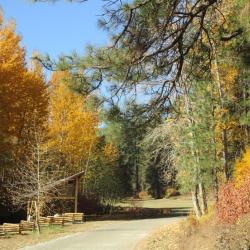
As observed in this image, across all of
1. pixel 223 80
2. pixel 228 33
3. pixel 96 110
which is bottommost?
pixel 96 110

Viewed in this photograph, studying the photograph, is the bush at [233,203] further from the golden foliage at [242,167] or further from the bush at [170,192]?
the bush at [170,192]

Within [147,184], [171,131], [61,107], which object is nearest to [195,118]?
[171,131]

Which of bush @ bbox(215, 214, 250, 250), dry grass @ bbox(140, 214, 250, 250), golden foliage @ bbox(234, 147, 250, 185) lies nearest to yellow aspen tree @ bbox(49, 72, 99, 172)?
golden foliage @ bbox(234, 147, 250, 185)

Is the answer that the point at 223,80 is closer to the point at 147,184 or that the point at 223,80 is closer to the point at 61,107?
the point at 61,107

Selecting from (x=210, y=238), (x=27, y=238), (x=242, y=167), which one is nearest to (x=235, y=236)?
(x=210, y=238)

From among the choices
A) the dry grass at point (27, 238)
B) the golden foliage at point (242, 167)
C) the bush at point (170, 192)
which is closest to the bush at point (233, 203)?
the golden foliage at point (242, 167)

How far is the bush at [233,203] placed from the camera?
14469 millimetres

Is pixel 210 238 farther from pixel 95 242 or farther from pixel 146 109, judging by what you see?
pixel 95 242

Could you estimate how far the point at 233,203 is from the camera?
584 inches

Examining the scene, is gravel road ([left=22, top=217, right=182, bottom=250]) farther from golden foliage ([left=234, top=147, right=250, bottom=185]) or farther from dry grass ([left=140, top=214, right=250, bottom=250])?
golden foliage ([left=234, top=147, right=250, bottom=185])

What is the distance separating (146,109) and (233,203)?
18.8 feet

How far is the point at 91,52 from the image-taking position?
10273 millimetres

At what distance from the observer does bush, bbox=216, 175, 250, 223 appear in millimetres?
14469

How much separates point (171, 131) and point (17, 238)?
790 cm
